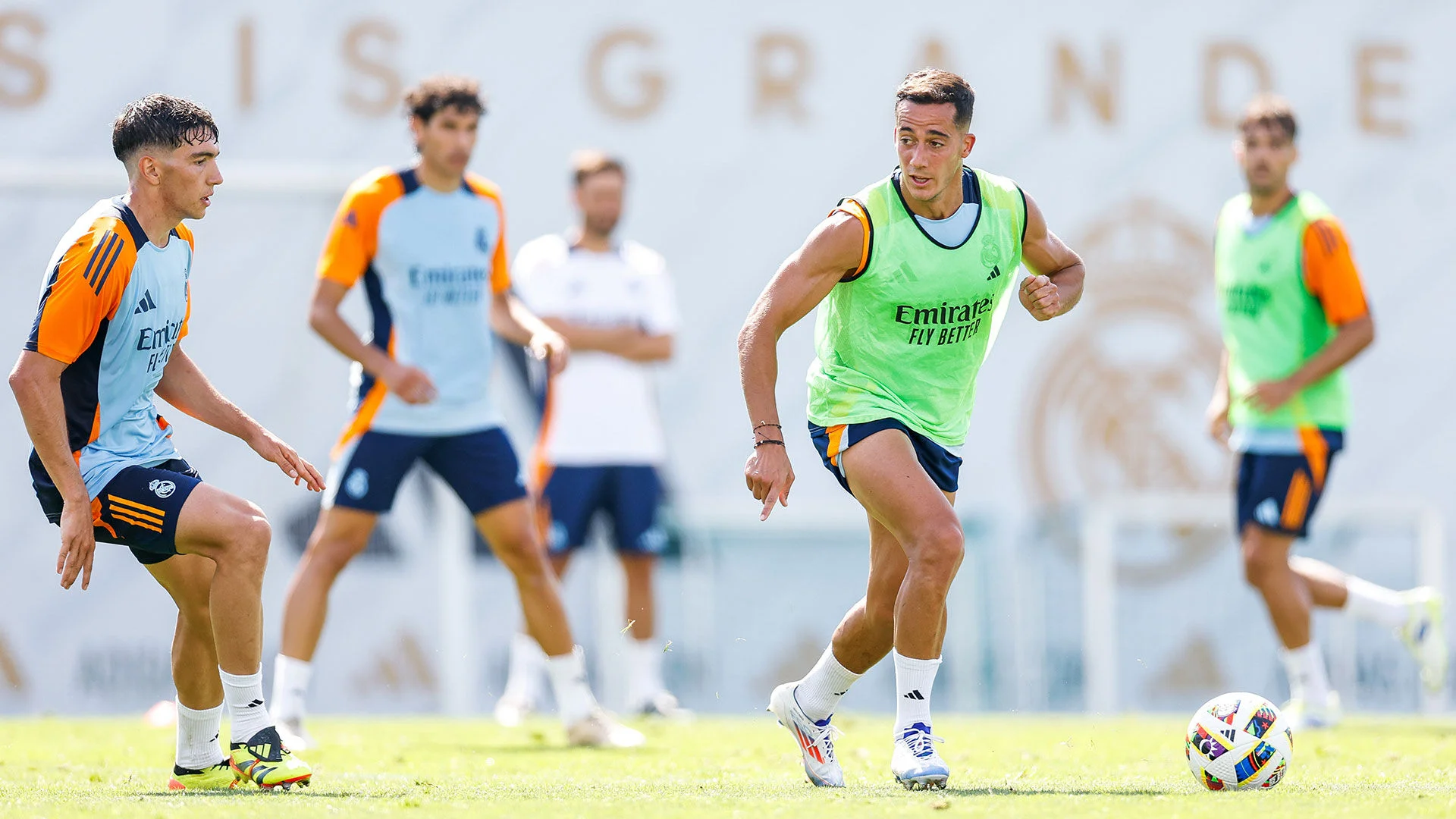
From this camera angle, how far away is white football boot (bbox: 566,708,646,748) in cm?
673

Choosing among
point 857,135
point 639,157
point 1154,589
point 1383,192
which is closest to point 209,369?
point 639,157

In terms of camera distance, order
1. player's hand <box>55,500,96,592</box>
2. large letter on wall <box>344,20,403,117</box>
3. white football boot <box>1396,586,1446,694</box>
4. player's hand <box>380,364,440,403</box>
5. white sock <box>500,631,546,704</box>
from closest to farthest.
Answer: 1. player's hand <box>55,500,96,592</box>
2. player's hand <box>380,364,440,403</box>
3. white football boot <box>1396,586,1446,694</box>
4. white sock <box>500,631,546,704</box>
5. large letter on wall <box>344,20,403,117</box>

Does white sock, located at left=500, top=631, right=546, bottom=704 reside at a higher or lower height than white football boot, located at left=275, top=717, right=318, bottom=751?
lower

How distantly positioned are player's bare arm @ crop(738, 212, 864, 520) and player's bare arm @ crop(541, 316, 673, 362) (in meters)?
3.63

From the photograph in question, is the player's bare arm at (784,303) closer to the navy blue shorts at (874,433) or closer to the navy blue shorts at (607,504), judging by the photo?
the navy blue shorts at (874,433)

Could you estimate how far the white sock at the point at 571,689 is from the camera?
6.78 metres

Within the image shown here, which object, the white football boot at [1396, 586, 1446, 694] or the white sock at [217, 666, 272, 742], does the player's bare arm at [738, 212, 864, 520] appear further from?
the white football boot at [1396, 586, 1446, 694]

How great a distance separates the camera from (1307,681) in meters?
7.77

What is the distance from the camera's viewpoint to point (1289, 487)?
24.8 ft

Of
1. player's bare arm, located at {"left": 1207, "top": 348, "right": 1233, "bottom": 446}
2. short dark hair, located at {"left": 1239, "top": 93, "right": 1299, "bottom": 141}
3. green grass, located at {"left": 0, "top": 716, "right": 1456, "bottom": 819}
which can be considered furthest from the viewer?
player's bare arm, located at {"left": 1207, "top": 348, "right": 1233, "bottom": 446}

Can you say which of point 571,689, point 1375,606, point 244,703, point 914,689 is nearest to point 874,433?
point 914,689


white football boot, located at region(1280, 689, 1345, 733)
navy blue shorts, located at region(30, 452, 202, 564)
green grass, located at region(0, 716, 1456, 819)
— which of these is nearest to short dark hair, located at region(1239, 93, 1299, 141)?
white football boot, located at region(1280, 689, 1345, 733)

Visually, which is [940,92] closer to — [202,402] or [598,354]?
[202,402]

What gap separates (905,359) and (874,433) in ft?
0.90
